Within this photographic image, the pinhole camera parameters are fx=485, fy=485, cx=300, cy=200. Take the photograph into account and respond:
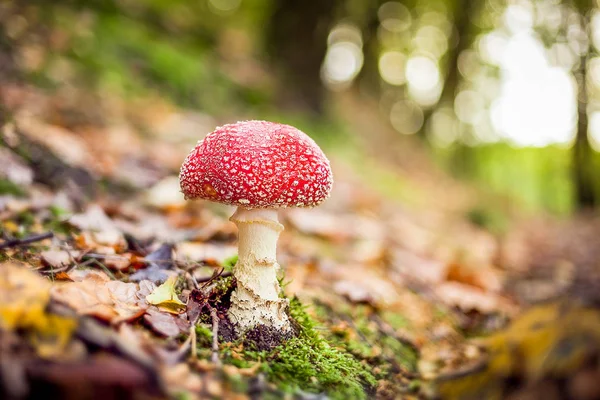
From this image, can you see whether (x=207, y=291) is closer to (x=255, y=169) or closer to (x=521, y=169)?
(x=255, y=169)

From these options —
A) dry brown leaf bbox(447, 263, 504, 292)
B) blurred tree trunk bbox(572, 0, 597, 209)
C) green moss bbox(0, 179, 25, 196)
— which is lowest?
green moss bbox(0, 179, 25, 196)

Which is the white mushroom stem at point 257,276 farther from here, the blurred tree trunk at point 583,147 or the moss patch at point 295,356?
the blurred tree trunk at point 583,147

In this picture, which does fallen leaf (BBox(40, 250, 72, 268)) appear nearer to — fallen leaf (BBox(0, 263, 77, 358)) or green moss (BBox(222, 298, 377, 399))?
fallen leaf (BBox(0, 263, 77, 358))

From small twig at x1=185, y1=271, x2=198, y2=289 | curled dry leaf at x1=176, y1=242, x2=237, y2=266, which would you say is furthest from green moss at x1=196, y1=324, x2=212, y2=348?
curled dry leaf at x1=176, y1=242, x2=237, y2=266

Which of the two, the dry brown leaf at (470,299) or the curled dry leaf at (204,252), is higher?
the dry brown leaf at (470,299)

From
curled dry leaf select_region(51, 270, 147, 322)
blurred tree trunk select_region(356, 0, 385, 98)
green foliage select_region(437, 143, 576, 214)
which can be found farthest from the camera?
green foliage select_region(437, 143, 576, 214)

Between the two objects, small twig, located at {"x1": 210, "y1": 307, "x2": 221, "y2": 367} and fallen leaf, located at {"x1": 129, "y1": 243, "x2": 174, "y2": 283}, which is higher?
fallen leaf, located at {"x1": 129, "y1": 243, "x2": 174, "y2": 283}

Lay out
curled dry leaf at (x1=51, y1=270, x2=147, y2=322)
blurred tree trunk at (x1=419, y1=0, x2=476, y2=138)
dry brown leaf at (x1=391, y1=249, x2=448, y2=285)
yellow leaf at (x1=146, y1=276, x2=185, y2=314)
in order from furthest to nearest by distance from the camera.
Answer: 1. blurred tree trunk at (x1=419, y1=0, x2=476, y2=138)
2. dry brown leaf at (x1=391, y1=249, x2=448, y2=285)
3. yellow leaf at (x1=146, y1=276, x2=185, y2=314)
4. curled dry leaf at (x1=51, y1=270, x2=147, y2=322)

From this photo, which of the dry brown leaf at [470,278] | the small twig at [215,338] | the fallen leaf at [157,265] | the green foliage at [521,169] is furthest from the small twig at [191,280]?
the green foliage at [521,169]
